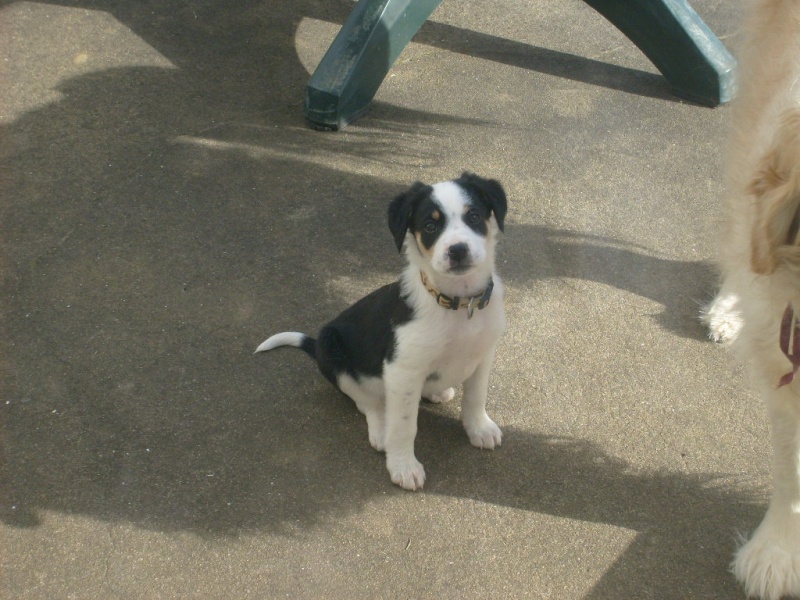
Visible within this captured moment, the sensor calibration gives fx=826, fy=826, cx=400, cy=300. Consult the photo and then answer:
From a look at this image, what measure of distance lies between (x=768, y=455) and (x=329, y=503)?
170 cm

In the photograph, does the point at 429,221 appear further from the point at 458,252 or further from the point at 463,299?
the point at 463,299

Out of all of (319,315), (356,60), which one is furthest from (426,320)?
(356,60)

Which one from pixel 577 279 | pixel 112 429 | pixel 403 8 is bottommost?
pixel 112 429

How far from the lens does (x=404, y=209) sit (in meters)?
2.81

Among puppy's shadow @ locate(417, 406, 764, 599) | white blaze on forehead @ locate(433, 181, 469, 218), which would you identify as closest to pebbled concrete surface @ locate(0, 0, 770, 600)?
puppy's shadow @ locate(417, 406, 764, 599)

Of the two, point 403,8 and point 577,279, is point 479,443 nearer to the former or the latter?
point 577,279

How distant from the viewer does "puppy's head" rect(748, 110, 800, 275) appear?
196 cm

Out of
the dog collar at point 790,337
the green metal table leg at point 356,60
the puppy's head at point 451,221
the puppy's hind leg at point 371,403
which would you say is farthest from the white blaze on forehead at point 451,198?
the green metal table leg at point 356,60

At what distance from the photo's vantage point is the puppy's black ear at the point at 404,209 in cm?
281

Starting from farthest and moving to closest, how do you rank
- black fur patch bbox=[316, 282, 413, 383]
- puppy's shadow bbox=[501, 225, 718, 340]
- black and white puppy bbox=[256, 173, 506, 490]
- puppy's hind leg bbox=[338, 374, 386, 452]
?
1. puppy's shadow bbox=[501, 225, 718, 340]
2. puppy's hind leg bbox=[338, 374, 386, 452]
3. black fur patch bbox=[316, 282, 413, 383]
4. black and white puppy bbox=[256, 173, 506, 490]

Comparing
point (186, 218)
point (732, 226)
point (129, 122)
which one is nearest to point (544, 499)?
point (732, 226)

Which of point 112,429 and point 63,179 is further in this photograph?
point 63,179

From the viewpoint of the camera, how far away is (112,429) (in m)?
3.19

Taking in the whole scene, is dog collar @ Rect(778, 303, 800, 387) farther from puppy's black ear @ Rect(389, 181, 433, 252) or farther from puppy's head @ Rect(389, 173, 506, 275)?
puppy's black ear @ Rect(389, 181, 433, 252)
